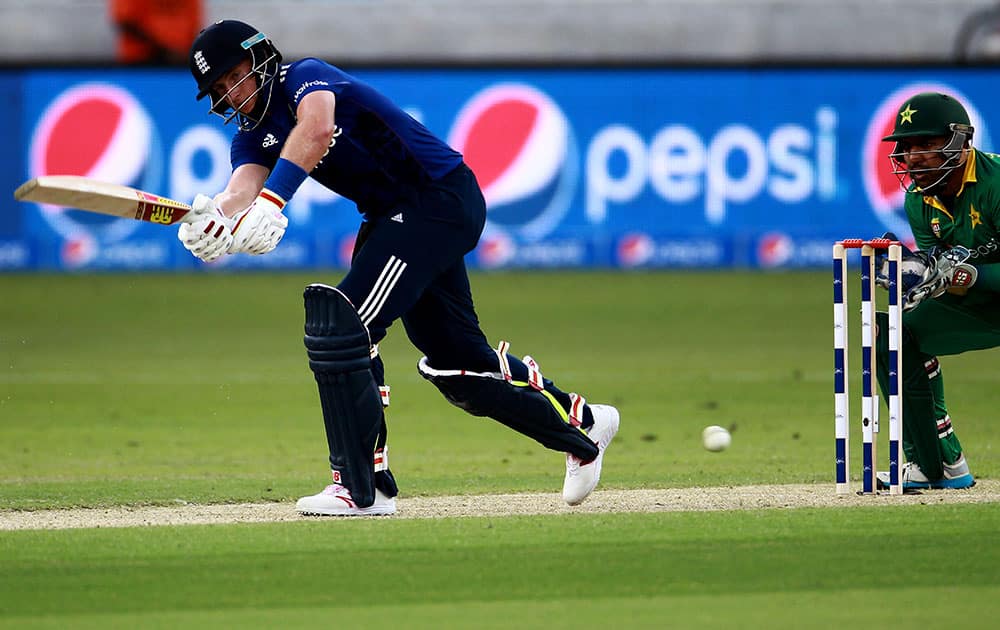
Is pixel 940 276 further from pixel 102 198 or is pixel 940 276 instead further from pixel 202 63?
pixel 102 198

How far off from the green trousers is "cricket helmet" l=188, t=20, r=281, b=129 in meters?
2.63

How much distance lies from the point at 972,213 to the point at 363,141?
2419 mm

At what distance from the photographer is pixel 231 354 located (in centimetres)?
1373

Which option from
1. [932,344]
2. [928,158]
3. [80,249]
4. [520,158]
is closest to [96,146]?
[80,249]

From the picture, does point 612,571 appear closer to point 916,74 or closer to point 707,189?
point 707,189

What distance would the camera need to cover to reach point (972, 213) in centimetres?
654

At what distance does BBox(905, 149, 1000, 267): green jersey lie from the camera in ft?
21.2

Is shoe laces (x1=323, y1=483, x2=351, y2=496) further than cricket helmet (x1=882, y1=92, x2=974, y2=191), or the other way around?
cricket helmet (x1=882, y1=92, x2=974, y2=191)

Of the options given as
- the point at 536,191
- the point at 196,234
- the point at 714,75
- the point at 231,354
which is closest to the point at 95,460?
the point at 196,234

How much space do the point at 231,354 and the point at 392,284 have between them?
7.94m

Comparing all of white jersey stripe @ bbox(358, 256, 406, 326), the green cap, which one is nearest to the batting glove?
the green cap

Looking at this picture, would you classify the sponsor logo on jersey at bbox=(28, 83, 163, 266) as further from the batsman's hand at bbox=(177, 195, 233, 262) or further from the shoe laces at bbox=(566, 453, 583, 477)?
the batsman's hand at bbox=(177, 195, 233, 262)

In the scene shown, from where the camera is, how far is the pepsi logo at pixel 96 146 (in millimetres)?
20656

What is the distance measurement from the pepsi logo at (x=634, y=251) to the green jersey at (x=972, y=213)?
14.6 meters
